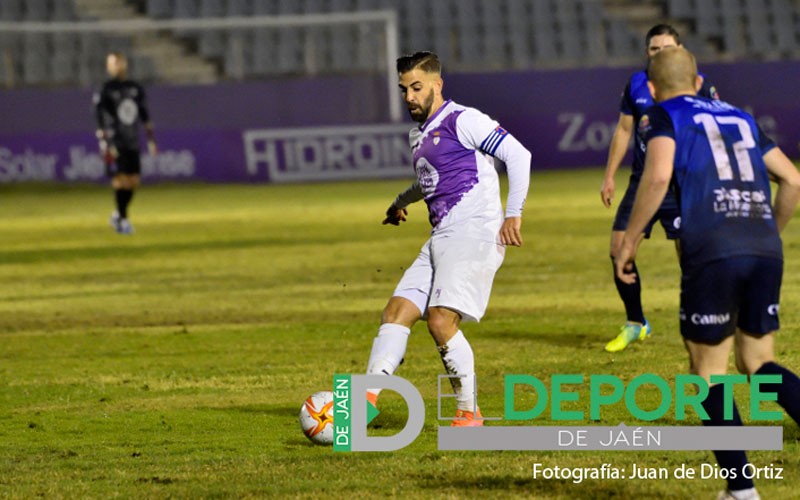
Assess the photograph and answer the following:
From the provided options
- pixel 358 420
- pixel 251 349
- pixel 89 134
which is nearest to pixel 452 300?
pixel 358 420

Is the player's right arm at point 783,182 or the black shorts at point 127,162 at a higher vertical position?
the player's right arm at point 783,182

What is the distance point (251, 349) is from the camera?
11109mm

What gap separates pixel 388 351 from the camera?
7395 millimetres

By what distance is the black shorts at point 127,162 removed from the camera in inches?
840

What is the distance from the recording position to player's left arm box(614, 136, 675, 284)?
5.73 meters

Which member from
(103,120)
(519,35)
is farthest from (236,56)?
(103,120)

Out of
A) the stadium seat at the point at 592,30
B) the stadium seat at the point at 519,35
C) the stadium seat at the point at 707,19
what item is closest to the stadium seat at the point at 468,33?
the stadium seat at the point at 519,35

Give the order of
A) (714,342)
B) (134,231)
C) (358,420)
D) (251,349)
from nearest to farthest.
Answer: (714,342) < (358,420) < (251,349) < (134,231)

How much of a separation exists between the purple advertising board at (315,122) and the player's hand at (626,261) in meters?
23.8

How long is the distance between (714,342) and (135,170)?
16.6 metres

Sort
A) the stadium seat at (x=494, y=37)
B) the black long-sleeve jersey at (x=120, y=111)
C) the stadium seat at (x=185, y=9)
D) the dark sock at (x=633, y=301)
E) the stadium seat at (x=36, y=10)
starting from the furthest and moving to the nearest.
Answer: the stadium seat at (x=185, y=9) < the stadium seat at (x=494, y=37) < the stadium seat at (x=36, y=10) < the black long-sleeve jersey at (x=120, y=111) < the dark sock at (x=633, y=301)

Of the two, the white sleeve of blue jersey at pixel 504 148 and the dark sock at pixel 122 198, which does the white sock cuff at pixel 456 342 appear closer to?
the white sleeve of blue jersey at pixel 504 148

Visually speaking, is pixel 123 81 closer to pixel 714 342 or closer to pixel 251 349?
pixel 251 349

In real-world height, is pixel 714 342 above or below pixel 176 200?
above
